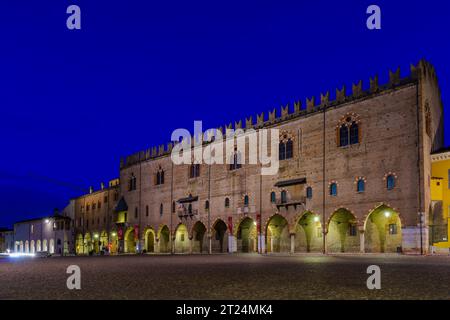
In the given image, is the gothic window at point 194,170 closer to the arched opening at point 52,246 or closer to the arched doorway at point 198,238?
the arched doorway at point 198,238

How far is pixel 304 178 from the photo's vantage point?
3559 cm

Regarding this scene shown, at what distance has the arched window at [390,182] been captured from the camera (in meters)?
30.6

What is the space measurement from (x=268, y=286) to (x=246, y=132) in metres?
32.3

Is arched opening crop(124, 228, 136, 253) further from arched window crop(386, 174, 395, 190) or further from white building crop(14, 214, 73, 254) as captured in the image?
arched window crop(386, 174, 395, 190)

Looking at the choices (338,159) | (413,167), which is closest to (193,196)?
(338,159)

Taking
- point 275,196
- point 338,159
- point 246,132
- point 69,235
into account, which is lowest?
point 69,235

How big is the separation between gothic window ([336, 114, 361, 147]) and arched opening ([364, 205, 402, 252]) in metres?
4.68

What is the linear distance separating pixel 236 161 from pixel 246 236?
620 cm

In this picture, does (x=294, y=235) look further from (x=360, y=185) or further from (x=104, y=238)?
→ (x=104, y=238)

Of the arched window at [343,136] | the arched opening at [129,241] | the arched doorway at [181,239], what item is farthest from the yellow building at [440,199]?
the arched opening at [129,241]

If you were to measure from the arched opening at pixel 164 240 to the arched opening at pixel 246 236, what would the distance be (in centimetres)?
1076
